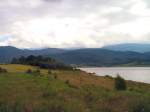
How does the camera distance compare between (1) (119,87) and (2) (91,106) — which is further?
(1) (119,87)

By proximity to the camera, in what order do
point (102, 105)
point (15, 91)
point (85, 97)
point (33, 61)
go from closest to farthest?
point (102, 105), point (85, 97), point (15, 91), point (33, 61)

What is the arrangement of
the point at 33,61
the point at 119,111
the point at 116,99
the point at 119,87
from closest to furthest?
the point at 119,111
the point at 116,99
the point at 119,87
the point at 33,61

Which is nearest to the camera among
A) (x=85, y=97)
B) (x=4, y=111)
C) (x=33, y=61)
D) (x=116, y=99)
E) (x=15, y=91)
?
(x=4, y=111)

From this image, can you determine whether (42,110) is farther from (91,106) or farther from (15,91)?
(15,91)

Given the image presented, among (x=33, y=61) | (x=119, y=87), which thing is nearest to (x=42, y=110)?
(x=119, y=87)

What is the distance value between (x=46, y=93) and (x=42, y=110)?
343 inches

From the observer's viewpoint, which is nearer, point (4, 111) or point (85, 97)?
point (4, 111)

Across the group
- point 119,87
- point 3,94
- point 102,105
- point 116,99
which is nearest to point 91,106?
point 102,105

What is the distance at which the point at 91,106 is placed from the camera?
17.1m

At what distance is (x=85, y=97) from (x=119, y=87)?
1185 cm

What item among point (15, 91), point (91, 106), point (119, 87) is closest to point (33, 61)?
point (119, 87)

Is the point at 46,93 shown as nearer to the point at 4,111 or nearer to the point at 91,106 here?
the point at 91,106

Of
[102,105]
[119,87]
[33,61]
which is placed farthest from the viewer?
[33,61]

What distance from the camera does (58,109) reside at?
1373 centimetres
